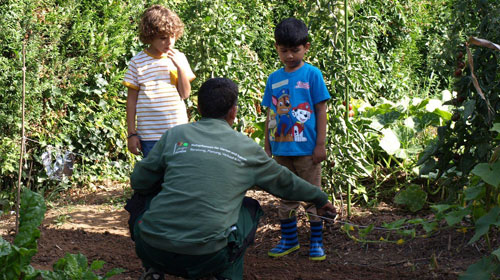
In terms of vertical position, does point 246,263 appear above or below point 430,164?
below

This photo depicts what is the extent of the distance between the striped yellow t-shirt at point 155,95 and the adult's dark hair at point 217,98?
3.17ft

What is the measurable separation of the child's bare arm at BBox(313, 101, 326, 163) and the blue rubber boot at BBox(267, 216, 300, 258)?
1.47 feet

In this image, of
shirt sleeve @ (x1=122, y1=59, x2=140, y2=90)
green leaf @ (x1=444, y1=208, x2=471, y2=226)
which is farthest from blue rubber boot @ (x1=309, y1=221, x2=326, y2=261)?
shirt sleeve @ (x1=122, y1=59, x2=140, y2=90)

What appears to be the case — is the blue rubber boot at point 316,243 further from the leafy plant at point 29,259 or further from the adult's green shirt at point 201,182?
the leafy plant at point 29,259

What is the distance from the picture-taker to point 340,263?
3.73 metres

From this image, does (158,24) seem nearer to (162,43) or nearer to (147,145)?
(162,43)

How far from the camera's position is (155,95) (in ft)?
12.8

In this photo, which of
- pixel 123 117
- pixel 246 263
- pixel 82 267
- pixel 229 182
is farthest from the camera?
pixel 123 117

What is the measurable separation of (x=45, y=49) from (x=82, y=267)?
3.06 meters

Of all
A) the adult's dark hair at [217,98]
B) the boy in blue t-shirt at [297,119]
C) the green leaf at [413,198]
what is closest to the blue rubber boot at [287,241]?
the boy in blue t-shirt at [297,119]

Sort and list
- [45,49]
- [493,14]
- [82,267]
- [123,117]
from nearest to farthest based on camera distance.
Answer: [82,267], [493,14], [45,49], [123,117]

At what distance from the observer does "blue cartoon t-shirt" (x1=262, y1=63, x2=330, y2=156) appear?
3723mm

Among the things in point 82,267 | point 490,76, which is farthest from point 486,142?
point 82,267

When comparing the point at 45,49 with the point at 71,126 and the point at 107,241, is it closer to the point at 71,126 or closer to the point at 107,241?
the point at 71,126
